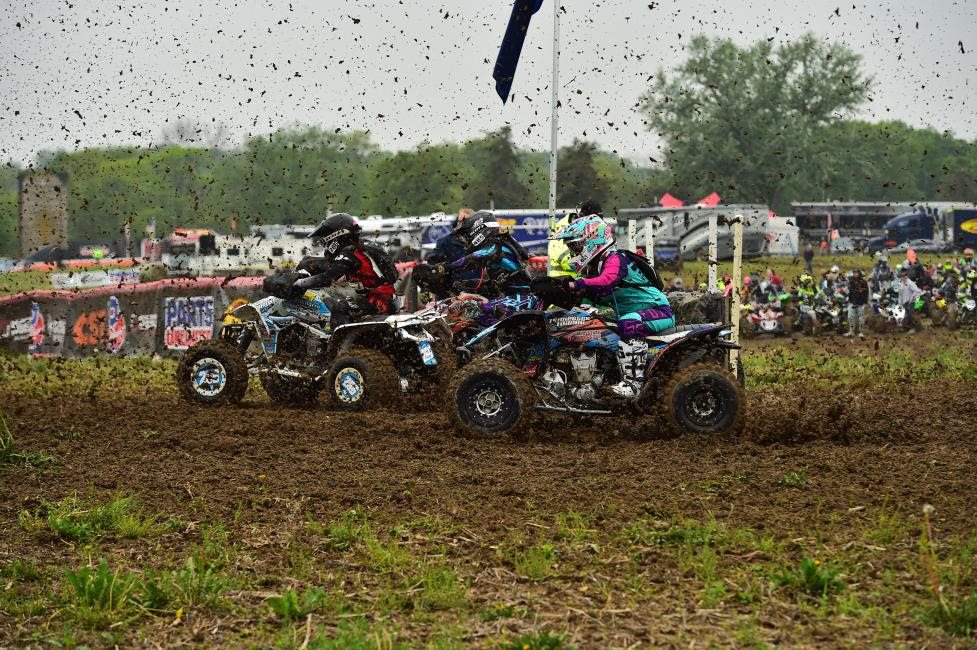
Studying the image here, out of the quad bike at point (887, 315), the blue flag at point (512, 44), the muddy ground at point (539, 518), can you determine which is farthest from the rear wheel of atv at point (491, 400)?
the quad bike at point (887, 315)

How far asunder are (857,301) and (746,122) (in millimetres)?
39921

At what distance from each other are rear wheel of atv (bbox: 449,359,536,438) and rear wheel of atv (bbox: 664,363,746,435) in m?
1.22

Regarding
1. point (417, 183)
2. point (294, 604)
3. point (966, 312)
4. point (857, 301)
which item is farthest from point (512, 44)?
point (417, 183)

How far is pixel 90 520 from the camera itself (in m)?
6.55

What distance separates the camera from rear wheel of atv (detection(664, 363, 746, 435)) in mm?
8961

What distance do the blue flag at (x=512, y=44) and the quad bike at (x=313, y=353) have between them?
5.87 metres

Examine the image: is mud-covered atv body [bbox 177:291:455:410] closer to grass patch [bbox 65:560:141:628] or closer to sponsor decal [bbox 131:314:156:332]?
grass patch [bbox 65:560:141:628]

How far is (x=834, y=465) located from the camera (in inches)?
303

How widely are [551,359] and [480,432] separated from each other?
956mm

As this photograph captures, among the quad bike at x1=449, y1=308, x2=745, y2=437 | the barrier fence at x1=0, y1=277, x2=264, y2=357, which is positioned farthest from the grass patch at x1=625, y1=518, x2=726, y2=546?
the barrier fence at x1=0, y1=277, x2=264, y2=357

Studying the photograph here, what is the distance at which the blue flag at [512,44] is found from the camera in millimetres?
15906

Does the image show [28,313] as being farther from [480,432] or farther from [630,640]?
[630,640]

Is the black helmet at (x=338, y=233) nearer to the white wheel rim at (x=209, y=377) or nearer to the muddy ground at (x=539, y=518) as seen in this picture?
the white wheel rim at (x=209, y=377)

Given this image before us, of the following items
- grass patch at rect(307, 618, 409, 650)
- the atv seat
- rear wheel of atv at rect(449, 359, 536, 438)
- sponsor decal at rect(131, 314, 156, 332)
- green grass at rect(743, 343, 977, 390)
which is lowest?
grass patch at rect(307, 618, 409, 650)
